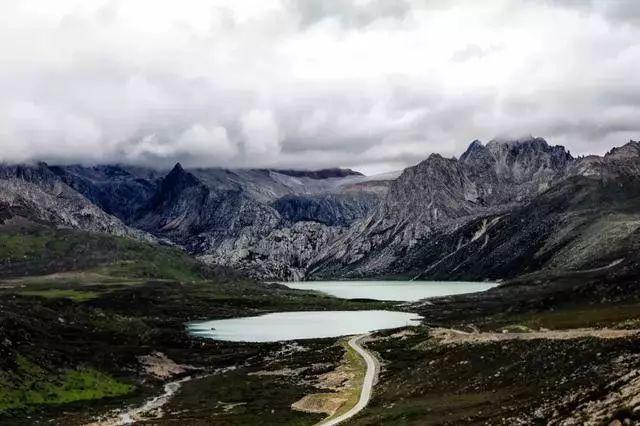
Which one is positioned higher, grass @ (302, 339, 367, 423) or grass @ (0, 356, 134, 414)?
grass @ (302, 339, 367, 423)

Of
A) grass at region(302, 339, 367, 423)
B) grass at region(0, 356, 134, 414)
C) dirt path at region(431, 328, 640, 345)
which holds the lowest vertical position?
grass at region(0, 356, 134, 414)

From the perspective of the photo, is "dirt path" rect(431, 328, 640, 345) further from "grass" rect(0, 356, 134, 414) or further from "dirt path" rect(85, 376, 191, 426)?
"grass" rect(0, 356, 134, 414)

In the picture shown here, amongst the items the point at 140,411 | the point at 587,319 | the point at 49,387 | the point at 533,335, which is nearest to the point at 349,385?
the point at 533,335

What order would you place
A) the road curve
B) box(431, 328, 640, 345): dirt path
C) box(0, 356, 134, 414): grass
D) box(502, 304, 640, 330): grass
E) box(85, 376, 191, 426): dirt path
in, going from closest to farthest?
the road curve < box(431, 328, 640, 345): dirt path < box(85, 376, 191, 426): dirt path < box(0, 356, 134, 414): grass < box(502, 304, 640, 330): grass

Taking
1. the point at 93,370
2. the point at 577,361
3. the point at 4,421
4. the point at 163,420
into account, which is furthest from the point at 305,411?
the point at 93,370

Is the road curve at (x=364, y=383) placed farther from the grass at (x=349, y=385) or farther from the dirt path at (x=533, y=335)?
the dirt path at (x=533, y=335)

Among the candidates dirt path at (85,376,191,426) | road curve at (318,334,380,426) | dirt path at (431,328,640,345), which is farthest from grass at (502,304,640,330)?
dirt path at (85,376,191,426)
